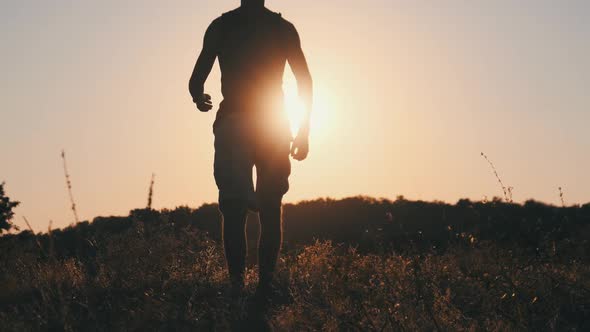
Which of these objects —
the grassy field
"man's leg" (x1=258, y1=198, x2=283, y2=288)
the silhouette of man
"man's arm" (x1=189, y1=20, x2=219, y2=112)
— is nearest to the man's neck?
the silhouette of man

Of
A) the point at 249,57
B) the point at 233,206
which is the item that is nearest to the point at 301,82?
the point at 249,57

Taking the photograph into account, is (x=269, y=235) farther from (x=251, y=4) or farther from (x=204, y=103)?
(x=251, y=4)

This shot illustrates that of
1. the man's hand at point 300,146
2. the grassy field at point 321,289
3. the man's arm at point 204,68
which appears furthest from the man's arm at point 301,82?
the grassy field at point 321,289

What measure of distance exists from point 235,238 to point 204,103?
1.17 m

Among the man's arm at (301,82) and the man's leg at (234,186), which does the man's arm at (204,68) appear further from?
the man's arm at (301,82)

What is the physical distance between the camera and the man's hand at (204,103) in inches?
234

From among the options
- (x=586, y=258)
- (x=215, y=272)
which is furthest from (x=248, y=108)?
(x=586, y=258)

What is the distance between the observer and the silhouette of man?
18.6 ft

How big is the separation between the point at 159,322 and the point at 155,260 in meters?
2.32

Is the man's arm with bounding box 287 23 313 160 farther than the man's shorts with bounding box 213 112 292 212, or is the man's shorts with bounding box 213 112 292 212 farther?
the man's arm with bounding box 287 23 313 160

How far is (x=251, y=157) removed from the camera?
5.82m

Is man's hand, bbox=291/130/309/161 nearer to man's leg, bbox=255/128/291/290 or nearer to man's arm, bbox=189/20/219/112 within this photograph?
man's leg, bbox=255/128/291/290

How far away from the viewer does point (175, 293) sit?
5.58 metres

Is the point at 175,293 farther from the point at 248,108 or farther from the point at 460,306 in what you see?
the point at 460,306
